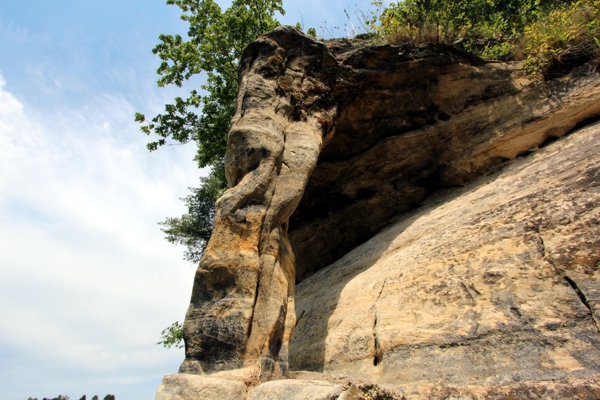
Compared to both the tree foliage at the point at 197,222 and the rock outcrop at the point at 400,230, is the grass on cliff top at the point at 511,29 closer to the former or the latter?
the rock outcrop at the point at 400,230

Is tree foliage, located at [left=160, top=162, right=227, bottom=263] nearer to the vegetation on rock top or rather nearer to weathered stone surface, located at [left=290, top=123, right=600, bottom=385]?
the vegetation on rock top

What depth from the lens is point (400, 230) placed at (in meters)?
6.71

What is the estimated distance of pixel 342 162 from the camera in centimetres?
843

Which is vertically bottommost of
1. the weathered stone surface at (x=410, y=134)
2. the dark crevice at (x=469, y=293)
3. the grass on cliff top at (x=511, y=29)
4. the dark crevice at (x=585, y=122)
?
the dark crevice at (x=469, y=293)

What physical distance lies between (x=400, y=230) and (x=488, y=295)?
2838 millimetres

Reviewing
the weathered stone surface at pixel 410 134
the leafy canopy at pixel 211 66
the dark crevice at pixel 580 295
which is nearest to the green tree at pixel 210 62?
the leafy canopy at pixel 211 66

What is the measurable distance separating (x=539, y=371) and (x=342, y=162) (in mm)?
5844

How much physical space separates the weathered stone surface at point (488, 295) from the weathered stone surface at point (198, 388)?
1399 millimetres

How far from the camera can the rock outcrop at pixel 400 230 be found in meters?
3.39

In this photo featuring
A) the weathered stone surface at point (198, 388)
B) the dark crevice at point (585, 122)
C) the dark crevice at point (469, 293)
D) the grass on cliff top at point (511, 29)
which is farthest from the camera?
the grass on cliff top at point (511, 29)

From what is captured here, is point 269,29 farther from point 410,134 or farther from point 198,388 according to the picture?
point 198,388

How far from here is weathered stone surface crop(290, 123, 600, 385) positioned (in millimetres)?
3242

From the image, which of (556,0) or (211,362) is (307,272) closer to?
(211,362)

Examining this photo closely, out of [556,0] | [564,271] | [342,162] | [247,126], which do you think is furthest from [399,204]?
[556,0]
